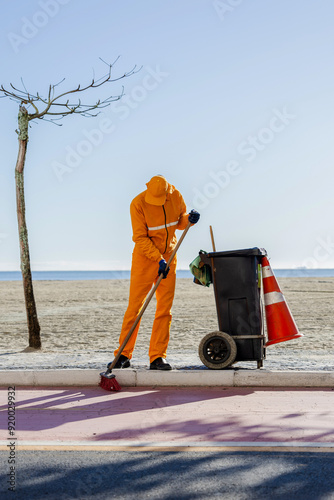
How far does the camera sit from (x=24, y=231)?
9336mm

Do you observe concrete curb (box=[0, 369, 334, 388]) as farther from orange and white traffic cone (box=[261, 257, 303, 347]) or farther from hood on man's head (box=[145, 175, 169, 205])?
hood on man's head (box=[145, 175, 169, 205])

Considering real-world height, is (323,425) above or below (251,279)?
below

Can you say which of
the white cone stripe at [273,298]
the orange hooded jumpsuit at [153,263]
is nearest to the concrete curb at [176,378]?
the orange hooded jumpsuit at [153,263]

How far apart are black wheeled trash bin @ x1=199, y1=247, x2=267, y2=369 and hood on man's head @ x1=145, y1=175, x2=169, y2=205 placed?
2.65ft

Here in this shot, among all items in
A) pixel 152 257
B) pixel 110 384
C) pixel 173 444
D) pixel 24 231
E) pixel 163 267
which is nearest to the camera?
pixel 173 444

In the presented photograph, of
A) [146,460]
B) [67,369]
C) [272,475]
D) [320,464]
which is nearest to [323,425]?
[320,464]

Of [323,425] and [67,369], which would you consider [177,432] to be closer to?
[323,425]

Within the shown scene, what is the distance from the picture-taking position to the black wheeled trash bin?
247 inches

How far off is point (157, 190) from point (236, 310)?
156 cm

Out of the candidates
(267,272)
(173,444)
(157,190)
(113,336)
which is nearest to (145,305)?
(157,190)

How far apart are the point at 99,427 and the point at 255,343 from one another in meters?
2.29

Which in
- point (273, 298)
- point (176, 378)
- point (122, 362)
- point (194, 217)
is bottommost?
point (176, 378)

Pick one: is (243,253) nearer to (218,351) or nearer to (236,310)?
(236,310)

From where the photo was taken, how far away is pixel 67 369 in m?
6.29
